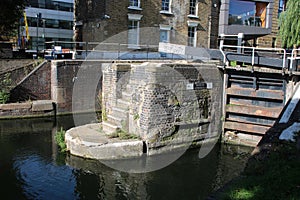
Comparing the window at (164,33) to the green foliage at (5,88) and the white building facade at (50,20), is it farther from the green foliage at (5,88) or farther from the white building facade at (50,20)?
the white building facade at (50,20)

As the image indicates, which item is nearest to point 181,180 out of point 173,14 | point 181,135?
point 181,135

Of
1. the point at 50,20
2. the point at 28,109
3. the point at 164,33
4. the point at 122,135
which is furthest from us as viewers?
the point at 50,20

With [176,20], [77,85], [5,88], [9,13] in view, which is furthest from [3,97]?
[176,20]

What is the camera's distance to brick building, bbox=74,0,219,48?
63.7 feet

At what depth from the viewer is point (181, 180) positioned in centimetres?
888

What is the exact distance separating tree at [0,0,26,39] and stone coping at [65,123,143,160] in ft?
29.5

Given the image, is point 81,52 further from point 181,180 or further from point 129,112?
point 181,180

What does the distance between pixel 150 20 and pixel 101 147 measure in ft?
42.9

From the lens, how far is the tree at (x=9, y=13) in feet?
52.0

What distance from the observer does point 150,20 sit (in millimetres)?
20766

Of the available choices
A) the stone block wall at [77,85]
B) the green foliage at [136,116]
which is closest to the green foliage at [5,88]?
the stone block wall at [77,85]

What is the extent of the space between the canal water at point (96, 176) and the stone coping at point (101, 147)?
26 cm

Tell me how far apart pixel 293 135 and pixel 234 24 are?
1687 centimetres

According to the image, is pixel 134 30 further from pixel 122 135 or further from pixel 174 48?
pixel 122 135
